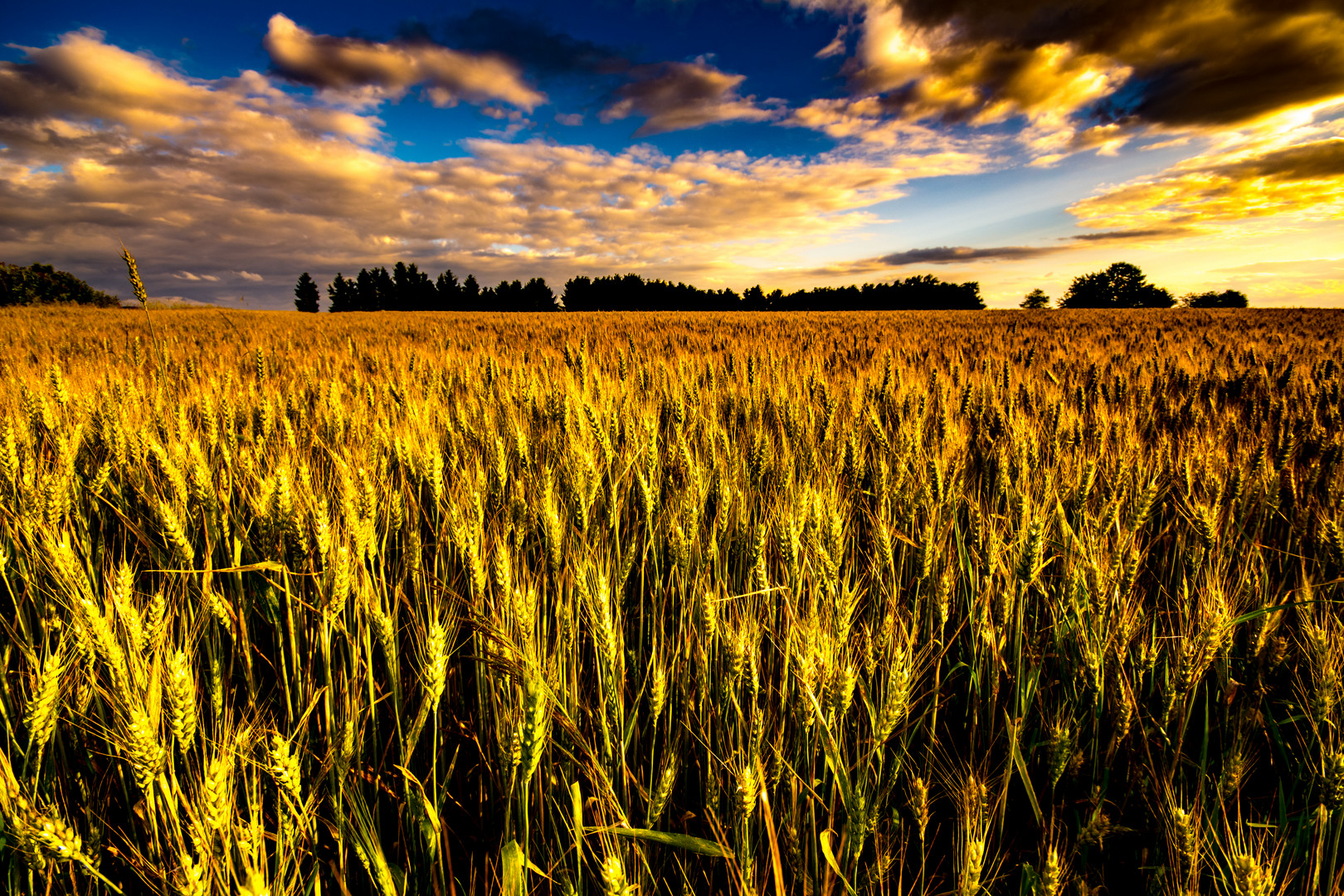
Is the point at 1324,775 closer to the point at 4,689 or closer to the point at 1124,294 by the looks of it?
the point at 4,689

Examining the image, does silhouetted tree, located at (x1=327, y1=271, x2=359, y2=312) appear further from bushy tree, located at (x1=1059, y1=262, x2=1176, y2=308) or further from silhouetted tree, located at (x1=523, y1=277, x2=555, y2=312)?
bushy tree, located at (x1=1059, y1=262, x2=1176, y2=308)

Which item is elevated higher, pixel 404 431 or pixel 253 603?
A: pixel 404 431

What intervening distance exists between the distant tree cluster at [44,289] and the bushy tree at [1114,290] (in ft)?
264

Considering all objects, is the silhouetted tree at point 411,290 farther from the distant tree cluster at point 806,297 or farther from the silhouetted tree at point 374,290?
the distant tree cluster at point 806,297

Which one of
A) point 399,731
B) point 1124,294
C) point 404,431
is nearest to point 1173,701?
point 399,731

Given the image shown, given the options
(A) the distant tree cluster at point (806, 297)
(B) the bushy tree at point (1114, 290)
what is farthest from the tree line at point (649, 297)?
(B) the bushy tree at point (1114, 290)

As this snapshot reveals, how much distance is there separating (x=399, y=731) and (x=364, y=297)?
80.1 m

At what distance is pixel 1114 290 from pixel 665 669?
75.4m

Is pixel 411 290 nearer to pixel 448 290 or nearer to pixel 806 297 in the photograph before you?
pixel 448 290

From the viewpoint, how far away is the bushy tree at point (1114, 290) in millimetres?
55125

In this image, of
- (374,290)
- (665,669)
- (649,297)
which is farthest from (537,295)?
(665,669)

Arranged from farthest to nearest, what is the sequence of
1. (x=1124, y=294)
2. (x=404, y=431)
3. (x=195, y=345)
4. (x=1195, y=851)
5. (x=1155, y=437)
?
(x=1124, y=294), (x=195, y=345), (x=1155, y=437), (x=404, y=431), (x=1195, y=851)

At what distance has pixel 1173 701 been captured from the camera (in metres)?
1.05

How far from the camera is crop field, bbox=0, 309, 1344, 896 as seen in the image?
34.4 inches
